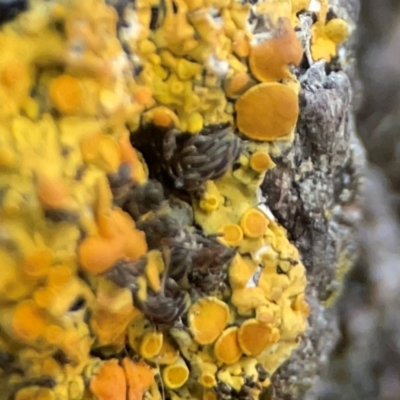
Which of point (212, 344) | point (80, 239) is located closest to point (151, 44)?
point (80, 239)

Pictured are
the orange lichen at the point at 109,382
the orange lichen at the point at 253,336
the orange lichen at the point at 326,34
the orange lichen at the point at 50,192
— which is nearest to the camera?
the orange lichen at the point at 50,192

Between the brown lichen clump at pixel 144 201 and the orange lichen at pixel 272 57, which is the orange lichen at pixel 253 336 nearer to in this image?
the brown lichen clump at pixel 144 201

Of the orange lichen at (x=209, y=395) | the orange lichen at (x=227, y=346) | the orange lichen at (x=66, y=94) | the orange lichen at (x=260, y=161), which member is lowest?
the orange lichen at (x=209, y=395)

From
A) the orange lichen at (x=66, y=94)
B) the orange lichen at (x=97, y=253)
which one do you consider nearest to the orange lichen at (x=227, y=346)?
the orange lichen at (x=97, y=253)

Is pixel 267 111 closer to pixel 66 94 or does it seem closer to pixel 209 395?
pixel 66 94

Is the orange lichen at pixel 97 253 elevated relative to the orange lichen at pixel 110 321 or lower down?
elevated

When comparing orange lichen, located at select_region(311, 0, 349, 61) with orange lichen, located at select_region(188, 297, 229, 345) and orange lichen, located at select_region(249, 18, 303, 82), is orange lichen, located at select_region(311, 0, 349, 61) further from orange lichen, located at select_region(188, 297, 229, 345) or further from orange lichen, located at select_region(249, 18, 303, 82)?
orange lichen, located at select_region(188, 297, 229, 345)
